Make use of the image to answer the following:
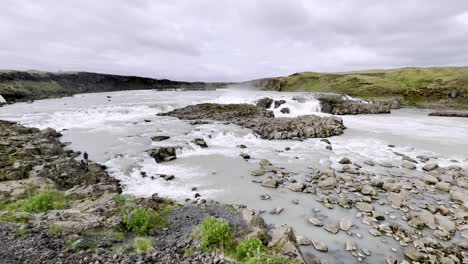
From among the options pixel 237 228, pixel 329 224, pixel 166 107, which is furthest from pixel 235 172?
pixel 166 107

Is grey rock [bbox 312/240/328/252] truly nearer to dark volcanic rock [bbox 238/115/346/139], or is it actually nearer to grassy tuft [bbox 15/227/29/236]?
grassy tuft [bbox 15/227/29/236]

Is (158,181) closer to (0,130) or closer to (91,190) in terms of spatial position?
(91,190)

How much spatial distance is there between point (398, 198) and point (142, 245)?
12311mm

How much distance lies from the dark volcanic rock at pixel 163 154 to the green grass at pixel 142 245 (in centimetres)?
1304

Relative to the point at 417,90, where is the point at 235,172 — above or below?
below

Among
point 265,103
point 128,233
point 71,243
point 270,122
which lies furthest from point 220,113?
point 71,243

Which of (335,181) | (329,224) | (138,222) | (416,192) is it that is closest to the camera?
(138,222)

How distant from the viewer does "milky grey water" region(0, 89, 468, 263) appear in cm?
1190

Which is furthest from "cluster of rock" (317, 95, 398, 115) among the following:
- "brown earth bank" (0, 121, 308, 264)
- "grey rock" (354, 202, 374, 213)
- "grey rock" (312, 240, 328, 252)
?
"brown earth bank" (0, 121, 308, 264)

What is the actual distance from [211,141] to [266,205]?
13.2 metres

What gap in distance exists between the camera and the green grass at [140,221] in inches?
305

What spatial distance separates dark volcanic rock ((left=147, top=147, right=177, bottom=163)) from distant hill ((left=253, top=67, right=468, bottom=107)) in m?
64.7

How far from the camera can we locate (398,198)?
13242 mm

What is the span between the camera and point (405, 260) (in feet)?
28.7
